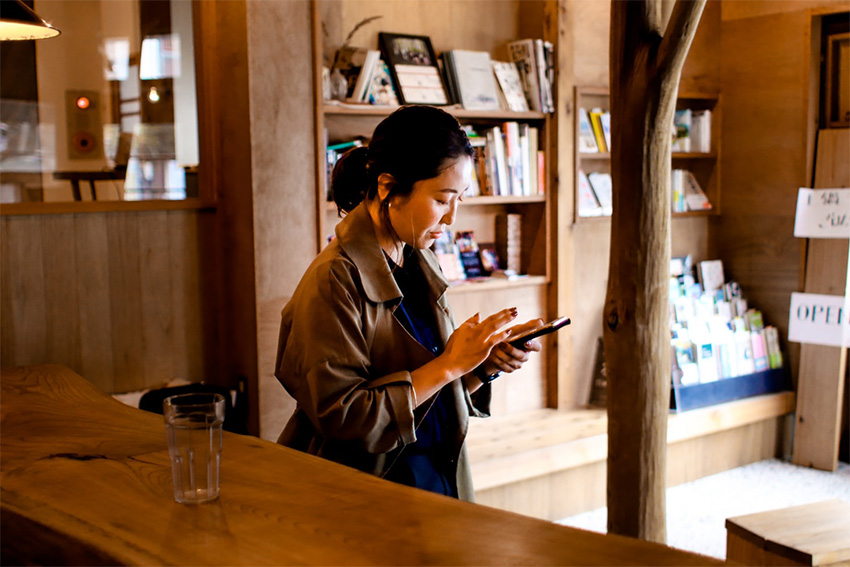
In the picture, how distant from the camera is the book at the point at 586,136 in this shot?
4.79m

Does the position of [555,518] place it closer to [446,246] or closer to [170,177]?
[446,246]

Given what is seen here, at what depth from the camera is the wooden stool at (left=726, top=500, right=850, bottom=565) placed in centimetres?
261

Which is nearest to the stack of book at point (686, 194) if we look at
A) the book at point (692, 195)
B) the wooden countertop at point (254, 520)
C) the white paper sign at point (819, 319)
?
the book at point (692, 195)

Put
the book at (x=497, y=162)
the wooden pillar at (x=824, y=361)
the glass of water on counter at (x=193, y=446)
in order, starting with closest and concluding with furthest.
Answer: the glass of water on counter at (x=193, y=446) → the book at (x=497, y=162) → the wooden pillar at (x=824, y=361)

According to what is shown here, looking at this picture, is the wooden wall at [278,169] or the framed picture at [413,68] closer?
the wooden wall at [278,169]

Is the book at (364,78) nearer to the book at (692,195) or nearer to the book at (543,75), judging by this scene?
the book at (543,75)

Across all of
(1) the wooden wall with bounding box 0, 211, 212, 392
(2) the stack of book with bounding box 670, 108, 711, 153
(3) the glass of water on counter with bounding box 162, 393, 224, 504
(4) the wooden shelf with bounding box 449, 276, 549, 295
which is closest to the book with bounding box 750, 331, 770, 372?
(2) the stack of book with bounding box 670, 108, 711, 153

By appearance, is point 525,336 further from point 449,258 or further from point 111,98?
point 111,98

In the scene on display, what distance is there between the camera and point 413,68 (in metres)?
4.25

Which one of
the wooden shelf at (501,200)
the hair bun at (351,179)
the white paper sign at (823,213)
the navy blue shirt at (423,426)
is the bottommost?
the navy blue shirt at (423,426)

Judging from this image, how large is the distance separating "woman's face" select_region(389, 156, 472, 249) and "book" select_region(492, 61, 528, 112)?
2.53 m

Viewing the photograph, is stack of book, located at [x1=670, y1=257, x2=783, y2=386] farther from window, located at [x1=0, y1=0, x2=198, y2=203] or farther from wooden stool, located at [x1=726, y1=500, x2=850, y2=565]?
window, located at [x1=0, y1=0, x2=198, y2=203]

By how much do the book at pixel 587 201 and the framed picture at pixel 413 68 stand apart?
0.99 meters

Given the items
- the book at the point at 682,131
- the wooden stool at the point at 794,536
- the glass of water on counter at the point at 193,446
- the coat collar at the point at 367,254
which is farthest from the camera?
the book at the point at 682,131
